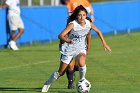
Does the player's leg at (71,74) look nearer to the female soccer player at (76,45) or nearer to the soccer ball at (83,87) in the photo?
the female soccer player at (76,45)

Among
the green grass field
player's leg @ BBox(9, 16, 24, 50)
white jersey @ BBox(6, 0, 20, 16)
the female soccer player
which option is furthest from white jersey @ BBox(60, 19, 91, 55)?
white jersey @ BBox(6, 0, 20, 16)

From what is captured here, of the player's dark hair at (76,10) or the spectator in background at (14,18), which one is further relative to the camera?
the spectator in background at (14,18)

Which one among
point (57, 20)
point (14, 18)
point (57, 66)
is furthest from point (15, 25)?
point (57, 66)

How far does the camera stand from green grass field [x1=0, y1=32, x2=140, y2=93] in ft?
48.0

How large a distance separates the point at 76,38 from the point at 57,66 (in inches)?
222

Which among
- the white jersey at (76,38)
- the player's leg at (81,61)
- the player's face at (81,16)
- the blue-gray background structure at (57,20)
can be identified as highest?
the player's face at (81,16)

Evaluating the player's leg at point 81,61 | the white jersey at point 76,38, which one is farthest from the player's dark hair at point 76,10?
the player's leg at point 81,61

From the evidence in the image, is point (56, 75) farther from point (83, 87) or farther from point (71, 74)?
point (71, 74)

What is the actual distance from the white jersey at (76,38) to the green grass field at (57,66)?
84cm

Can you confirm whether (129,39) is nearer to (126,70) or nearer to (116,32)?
(116,32)

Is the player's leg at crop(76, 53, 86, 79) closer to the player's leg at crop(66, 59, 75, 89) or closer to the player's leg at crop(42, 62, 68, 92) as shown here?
the player's leg at crop(42, 62, 68, 92)

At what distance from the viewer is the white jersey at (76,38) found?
13578 millimetres

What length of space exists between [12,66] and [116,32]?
586 inches

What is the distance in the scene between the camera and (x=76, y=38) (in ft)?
44.7
